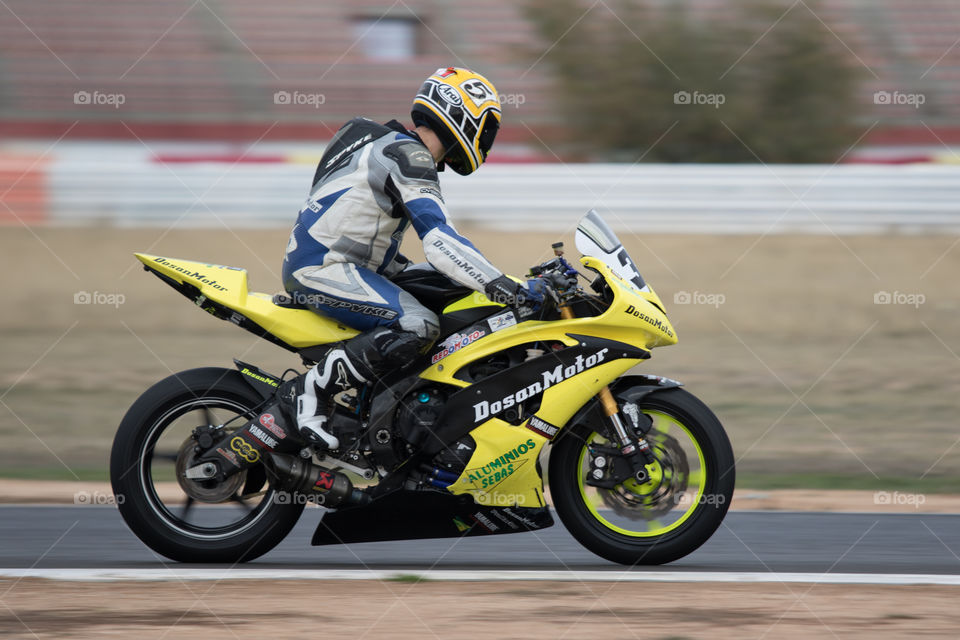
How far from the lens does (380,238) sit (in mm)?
4852

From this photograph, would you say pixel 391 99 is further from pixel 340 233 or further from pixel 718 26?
pixel 340 233

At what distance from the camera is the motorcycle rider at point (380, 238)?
4648mm

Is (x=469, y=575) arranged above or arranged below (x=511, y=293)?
below

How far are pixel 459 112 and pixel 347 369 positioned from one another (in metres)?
1.14

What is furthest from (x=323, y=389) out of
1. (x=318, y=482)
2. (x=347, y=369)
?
(x=318, y=482)

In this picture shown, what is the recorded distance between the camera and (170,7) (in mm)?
18438

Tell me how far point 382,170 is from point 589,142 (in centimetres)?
1192
